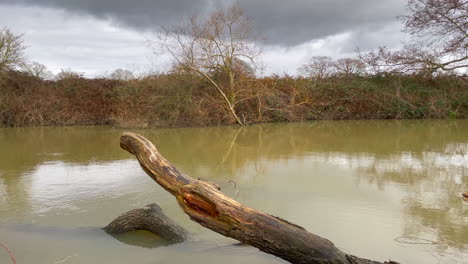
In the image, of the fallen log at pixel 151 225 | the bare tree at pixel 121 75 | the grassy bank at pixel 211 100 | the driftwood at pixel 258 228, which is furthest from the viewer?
the bare tree at pixel 121 75

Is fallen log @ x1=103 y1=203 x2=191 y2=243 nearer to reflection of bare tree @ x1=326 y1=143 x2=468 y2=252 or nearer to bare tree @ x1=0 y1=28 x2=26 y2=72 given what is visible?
reflection of bare tree @ x1=326 y1=143 x2=468 y2=252

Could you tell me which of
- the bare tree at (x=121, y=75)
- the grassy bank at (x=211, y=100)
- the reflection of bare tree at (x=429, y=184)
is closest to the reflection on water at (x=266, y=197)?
the reflection of bare tree at (x=429, y=184)

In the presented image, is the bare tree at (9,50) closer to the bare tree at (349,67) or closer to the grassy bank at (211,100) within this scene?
the grassy bank at (211,100)

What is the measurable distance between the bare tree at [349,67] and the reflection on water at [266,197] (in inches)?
602

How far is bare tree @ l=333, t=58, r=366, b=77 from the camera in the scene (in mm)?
24031

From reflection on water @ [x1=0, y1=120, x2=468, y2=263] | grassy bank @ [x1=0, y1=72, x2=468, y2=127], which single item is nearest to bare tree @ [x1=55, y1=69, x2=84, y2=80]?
grassy bank @ [x1=0, y1=72, x2=468, y2=127]

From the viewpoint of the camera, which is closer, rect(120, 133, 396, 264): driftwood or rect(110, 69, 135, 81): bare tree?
rect(120, 133, 396, 264): driftwood

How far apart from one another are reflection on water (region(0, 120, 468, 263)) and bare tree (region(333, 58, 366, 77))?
50.2ft

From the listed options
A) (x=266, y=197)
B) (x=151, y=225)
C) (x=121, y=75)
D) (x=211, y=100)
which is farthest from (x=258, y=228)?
(x=121, y=75)

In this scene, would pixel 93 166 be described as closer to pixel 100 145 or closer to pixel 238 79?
pixel 100 145

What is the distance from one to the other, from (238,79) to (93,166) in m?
12.5

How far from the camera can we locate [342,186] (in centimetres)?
548

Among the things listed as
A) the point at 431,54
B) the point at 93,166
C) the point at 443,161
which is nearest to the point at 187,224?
the point at 93,166

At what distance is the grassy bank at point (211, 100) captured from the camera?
1852 centimetres
